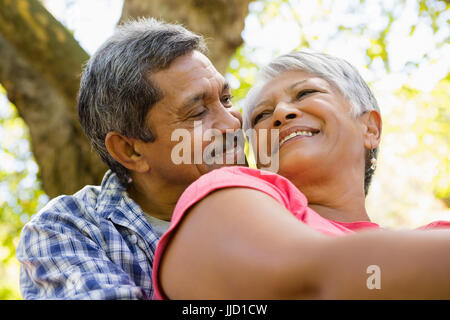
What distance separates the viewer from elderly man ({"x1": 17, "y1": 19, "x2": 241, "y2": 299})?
84.1 inches

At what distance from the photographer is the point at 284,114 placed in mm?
2291

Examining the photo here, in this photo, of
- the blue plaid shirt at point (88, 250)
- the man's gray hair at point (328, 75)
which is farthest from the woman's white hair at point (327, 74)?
the blue plaid shirt at point (88, 250)

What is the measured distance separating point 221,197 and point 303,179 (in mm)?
890

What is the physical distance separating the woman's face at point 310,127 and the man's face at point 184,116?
229 millimetres

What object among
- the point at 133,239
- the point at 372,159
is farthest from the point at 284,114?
the point at 133,239

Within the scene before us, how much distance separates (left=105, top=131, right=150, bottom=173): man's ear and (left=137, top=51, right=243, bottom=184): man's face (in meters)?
0.06

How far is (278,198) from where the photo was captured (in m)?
1.52

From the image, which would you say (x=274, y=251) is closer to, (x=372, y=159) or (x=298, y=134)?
(x=298, y=134)

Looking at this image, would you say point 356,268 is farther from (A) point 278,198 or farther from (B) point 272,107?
(B) point 272,107

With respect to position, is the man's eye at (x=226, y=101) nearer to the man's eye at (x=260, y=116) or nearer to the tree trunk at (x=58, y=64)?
the man's eye at (x=260, y=116)

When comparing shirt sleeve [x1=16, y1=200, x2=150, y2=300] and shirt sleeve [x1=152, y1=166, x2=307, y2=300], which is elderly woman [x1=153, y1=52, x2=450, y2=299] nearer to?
shirt sleeve [x1=152, y1=166, x2=307, y2=300]

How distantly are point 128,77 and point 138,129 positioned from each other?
0.85 feet
